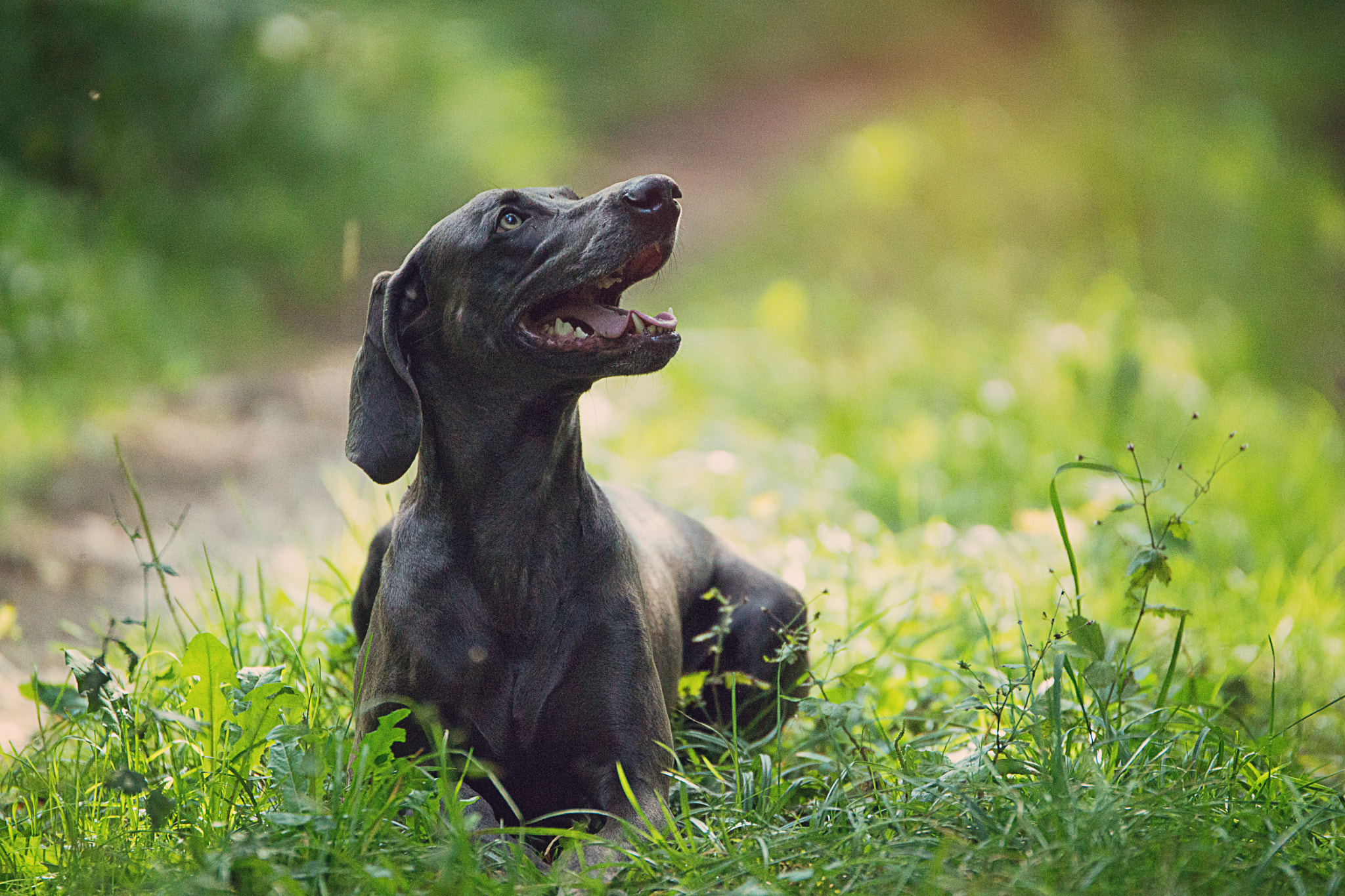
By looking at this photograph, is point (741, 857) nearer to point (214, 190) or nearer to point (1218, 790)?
point (1218, 790)

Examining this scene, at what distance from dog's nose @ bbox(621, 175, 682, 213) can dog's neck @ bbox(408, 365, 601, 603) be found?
418 mm

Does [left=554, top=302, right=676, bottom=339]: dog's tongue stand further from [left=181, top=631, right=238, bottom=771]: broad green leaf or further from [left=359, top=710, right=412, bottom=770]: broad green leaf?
[left=181, top=631, right=238, bottom=771]: broad green leaf

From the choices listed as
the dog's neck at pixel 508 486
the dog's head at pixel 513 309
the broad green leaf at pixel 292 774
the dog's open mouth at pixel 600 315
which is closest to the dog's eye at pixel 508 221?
the dog's head at pixel 513 309

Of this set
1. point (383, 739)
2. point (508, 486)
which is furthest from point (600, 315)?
point (383, 739)

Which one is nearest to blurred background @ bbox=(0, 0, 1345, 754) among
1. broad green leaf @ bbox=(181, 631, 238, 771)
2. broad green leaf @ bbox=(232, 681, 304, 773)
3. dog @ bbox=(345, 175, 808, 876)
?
broad green leaf @ bbox=(181, 631, 238, 771)

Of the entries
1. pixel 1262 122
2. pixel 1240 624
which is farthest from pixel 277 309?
pixel 1262 122

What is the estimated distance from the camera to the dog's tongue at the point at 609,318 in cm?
264

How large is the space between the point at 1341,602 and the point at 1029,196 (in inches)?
197

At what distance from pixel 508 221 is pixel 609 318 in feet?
1.02

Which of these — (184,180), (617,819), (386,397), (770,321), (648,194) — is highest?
(184,180)

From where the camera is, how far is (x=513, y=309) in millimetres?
2627

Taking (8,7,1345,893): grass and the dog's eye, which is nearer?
(8,7,1345,893): grass

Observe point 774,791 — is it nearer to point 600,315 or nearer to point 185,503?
point 600,315

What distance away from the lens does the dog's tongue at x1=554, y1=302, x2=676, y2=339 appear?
2639mm
